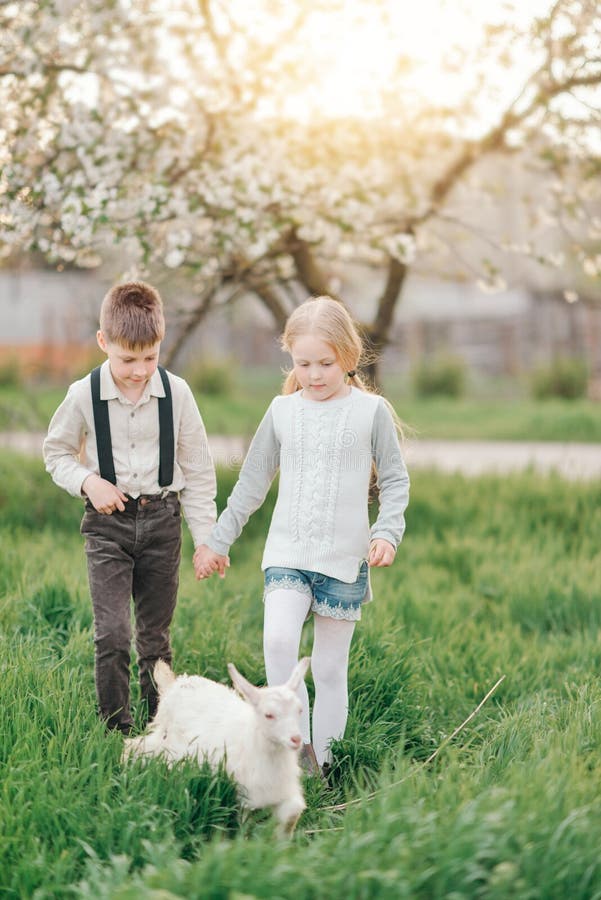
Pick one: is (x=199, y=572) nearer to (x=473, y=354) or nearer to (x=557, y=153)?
(x=557, y=153)

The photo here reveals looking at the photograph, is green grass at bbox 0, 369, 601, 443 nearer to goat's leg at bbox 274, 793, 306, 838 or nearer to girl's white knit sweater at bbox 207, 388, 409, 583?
girl's white knit sweater at bbox 207, 388, 409, 583

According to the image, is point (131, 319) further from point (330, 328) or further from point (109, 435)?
point (330, 328)

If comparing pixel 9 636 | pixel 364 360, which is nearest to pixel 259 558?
pixel 9 636

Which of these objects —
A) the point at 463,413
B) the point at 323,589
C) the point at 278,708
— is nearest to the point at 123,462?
the point at 323,589

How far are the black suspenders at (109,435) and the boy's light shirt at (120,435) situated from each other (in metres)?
0.02

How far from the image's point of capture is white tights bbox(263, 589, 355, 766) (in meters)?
3.45

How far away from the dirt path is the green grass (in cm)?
30

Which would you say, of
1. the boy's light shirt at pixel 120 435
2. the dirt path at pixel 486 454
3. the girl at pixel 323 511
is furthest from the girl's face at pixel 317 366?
the dirt path at pixel 486 454

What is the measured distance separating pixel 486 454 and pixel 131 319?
890 cm

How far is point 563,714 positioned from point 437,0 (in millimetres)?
5489

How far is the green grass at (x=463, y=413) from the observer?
43.7ft

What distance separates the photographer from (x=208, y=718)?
333 cm

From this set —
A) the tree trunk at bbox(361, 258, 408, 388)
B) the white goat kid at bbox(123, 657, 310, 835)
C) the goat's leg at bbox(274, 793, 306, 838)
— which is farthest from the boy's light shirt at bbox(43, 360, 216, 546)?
the tree trunk at bbox(361, 258, 408, 388)

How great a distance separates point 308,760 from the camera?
3637 mm
